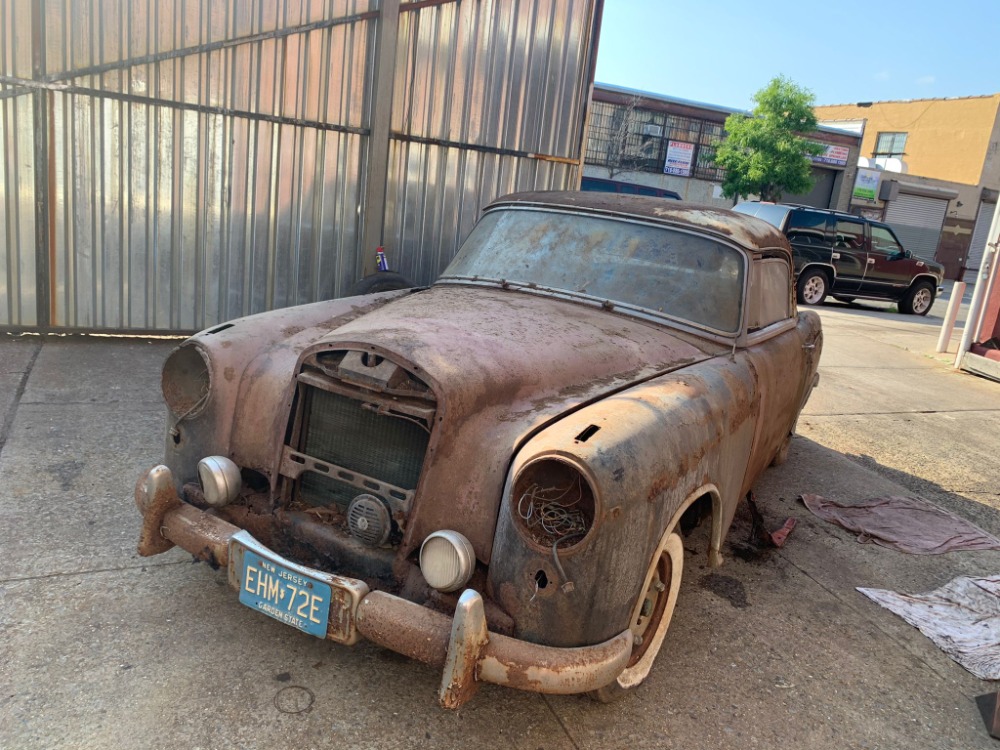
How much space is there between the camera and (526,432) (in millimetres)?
2611

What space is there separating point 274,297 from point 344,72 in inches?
91.1

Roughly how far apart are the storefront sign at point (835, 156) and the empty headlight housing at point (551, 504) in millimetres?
33559

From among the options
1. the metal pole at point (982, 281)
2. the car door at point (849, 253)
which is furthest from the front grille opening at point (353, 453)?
the car door at point (849, 253)

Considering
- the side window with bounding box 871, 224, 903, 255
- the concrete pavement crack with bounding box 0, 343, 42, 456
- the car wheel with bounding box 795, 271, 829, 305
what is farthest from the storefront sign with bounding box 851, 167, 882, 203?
the concrete pavement crack with bounding box 0, 343, 42, 456

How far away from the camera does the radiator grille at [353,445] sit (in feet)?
8.91

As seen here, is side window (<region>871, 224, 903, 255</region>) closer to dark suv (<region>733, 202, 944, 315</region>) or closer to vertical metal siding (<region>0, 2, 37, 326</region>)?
dark suv (<region>733, 202, 944, 315</region>)

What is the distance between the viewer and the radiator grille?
2715 millimetres

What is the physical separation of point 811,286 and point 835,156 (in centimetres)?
1968

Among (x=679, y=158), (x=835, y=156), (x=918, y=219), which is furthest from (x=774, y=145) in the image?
(x=918, y=219)

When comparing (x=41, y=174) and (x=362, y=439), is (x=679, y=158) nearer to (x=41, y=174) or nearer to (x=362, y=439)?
(x=41, y=174)

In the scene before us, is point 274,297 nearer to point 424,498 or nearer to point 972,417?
point 424,498

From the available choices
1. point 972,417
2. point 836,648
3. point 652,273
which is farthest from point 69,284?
point 972,417

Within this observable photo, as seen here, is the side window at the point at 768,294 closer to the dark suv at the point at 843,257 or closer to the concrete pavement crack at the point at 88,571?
the concrete pavement crack at the point at 88,571

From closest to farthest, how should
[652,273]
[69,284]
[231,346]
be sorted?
[231,346] → [652,273] → [69,284]
